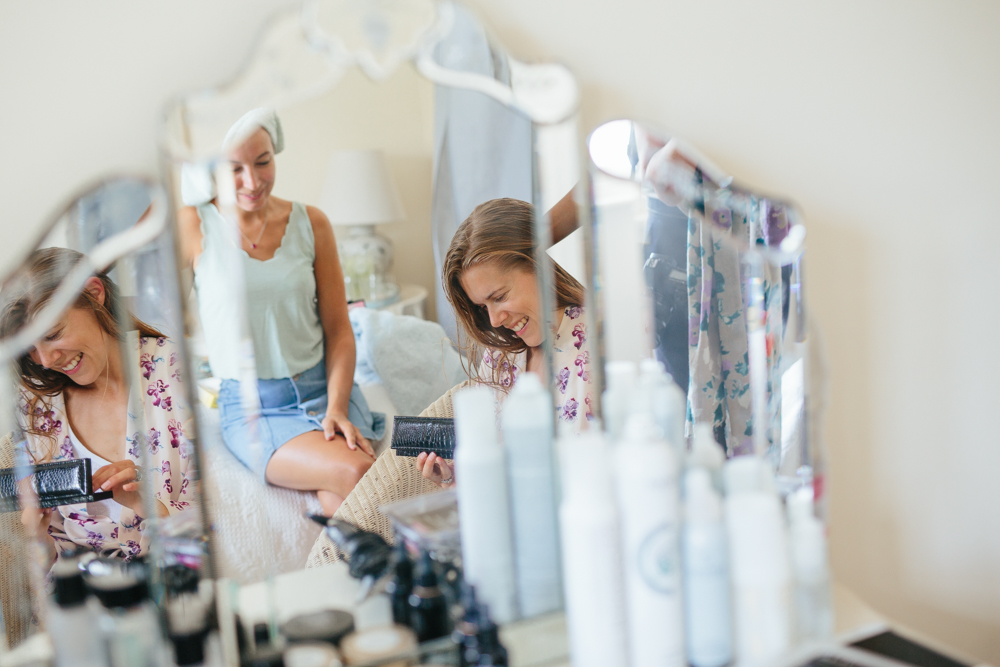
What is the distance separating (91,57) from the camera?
590 mm

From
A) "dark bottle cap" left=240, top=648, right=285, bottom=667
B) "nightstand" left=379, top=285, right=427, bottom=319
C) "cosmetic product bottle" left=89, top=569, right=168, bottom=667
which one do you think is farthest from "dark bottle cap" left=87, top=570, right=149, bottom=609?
"nightstand" left=379, top=285, right=427, bottom=319

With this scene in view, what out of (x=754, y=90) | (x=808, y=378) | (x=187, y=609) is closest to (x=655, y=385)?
(x=808, y=378)

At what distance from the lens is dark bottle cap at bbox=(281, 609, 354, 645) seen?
62cm

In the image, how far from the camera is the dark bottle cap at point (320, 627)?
2.04ft

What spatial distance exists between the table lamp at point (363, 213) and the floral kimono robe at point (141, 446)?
17 centimetres

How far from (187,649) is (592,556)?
1.10 feet

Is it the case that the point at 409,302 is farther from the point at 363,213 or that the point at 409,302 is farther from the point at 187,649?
the point at 187,649

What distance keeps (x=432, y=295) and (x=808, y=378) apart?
438 millimetres

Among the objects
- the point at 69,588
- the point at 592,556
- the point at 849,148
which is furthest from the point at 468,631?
the point at 849,148

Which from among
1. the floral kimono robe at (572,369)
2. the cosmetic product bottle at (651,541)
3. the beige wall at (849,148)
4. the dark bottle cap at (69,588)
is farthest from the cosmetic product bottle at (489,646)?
the beige wall at (849,148)

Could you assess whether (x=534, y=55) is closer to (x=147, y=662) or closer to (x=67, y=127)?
(x=67, y=127)

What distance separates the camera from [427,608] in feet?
2.07

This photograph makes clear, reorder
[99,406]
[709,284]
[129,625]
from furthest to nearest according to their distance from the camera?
[709,284] < [99,406] < [129,625]

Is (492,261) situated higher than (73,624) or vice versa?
(492,261)
